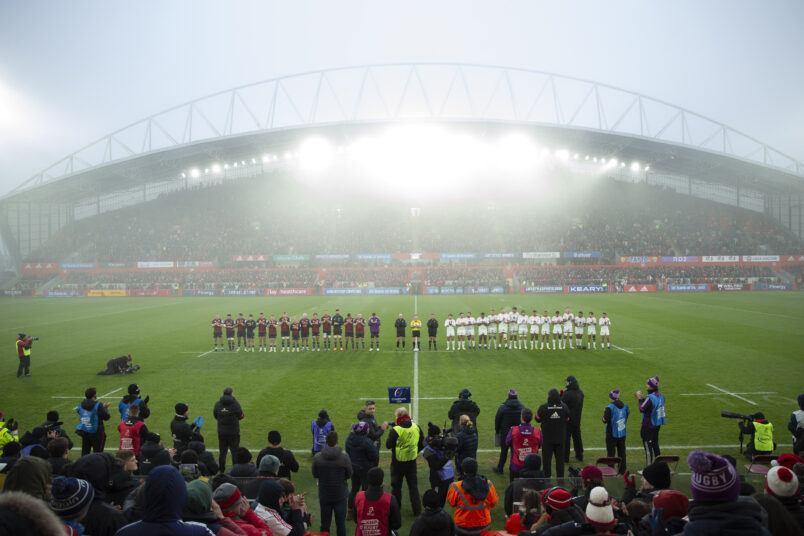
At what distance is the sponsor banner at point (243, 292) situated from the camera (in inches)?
2088

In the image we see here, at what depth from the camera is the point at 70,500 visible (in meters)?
3.37

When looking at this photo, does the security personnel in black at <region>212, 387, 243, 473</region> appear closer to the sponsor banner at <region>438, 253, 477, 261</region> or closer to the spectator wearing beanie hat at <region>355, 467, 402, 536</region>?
the spectator wearing beanie hat at <region>355, 467, 402, 536</region>

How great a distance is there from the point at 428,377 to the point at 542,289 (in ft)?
123

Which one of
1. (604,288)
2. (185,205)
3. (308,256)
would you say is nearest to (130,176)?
(185,205)

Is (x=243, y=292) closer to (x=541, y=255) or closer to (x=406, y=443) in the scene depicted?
(x=541, y=255)

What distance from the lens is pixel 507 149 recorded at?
7212cm

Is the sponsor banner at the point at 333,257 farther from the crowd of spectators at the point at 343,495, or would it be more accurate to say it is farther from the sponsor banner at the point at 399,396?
the crowd of spectators at the point at 343,495

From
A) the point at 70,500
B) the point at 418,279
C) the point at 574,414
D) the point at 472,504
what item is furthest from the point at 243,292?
the point at 70,500

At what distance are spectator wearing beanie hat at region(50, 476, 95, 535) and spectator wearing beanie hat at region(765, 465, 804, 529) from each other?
5265 millimetres

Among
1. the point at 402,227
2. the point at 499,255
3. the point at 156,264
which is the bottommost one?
the point at 156,264

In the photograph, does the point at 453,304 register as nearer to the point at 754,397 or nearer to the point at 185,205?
the point at 754,397

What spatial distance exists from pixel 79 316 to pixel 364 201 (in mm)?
49063

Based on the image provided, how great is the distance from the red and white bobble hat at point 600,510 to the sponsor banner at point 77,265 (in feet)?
227

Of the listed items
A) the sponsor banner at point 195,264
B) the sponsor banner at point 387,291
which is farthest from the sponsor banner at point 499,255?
the sponsor banner at point 195,264
